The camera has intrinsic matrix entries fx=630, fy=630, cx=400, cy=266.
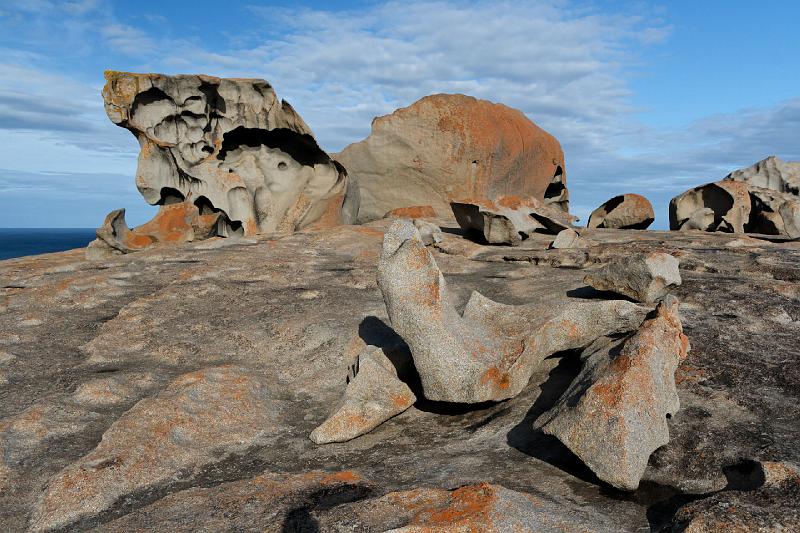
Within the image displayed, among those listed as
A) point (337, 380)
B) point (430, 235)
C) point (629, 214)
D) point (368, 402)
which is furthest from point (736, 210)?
point (368, 402)

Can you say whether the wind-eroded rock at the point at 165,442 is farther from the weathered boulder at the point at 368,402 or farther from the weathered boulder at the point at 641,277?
the weathered boulder at the point at 641,277

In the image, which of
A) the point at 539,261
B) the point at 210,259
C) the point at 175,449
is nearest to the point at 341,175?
the point at 210,259

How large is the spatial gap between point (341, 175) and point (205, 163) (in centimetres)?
325

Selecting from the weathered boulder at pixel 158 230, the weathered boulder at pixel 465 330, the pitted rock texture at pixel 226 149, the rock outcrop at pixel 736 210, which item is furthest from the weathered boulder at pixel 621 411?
the pitted rock texture at pixel 226 149

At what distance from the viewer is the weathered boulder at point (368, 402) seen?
4.38 meters

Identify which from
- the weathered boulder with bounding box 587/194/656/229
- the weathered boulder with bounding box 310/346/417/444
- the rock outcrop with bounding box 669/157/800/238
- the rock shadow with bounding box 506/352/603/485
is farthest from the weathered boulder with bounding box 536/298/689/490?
the weathered boulder with bounding box 587/194/656/229

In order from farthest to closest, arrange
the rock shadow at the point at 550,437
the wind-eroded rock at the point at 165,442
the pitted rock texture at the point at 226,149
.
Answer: the pitted rock texture at the point at 226,149 → the wind-eroded rock at the point at 165,442 → the rock shadow at the point at 550,437

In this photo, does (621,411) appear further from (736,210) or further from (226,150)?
(226,150)

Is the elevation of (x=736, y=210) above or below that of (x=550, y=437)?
above

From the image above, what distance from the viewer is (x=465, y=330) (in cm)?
465

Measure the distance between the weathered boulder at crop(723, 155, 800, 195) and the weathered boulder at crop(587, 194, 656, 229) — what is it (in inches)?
141

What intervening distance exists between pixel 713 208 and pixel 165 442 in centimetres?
1344

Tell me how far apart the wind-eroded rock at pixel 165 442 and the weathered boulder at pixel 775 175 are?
53.7ft

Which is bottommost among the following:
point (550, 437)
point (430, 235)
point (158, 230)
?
point (550, 437)
